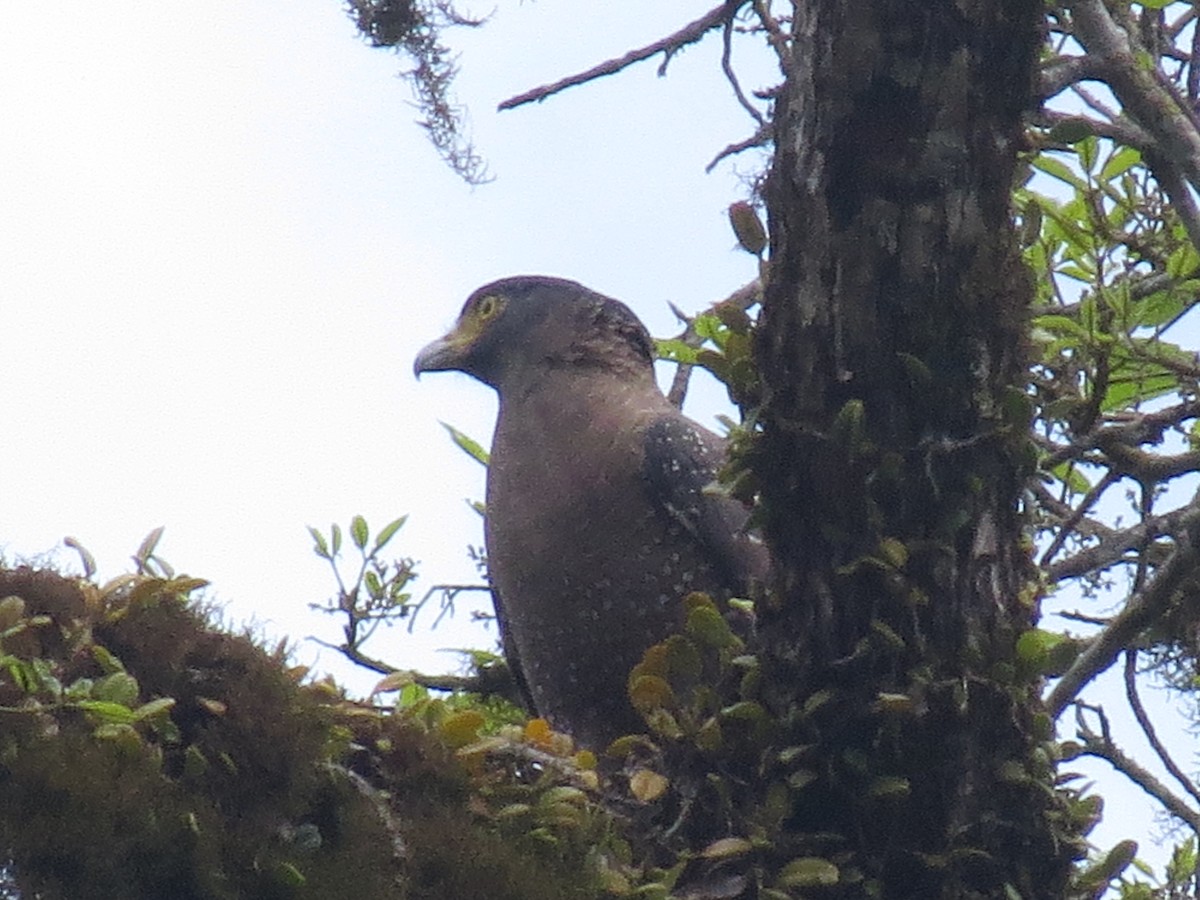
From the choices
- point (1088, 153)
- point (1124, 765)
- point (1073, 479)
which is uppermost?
point (1088, 153)

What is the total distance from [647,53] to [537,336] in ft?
5.20

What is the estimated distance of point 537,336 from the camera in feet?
17.4

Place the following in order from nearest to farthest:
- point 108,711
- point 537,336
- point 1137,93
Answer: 1. point 108,711
2. point 1137,93
3. point 537,336

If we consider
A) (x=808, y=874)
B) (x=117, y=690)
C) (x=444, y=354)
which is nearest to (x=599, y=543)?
(x=444, y=354)

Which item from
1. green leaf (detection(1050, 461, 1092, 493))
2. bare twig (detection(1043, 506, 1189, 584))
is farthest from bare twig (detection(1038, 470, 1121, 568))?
green leaf (detection(1050, 461, 1092, 493))

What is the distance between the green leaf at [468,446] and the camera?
5.27m

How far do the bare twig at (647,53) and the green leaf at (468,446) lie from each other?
1.57 metres

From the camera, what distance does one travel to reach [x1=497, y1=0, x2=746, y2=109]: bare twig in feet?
12.2

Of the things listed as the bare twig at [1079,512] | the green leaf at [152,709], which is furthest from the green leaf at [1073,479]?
the green leaf at [152,709]

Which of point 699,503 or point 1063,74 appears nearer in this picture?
point 1063,74

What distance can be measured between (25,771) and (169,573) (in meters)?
0.60

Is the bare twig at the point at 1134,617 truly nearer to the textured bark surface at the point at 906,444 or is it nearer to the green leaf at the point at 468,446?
the textured bark surface at the point at 906,444

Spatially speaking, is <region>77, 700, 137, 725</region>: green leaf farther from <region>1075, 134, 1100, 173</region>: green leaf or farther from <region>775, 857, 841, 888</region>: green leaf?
<region>1075, 134, 1100, 173</region>: green leaf

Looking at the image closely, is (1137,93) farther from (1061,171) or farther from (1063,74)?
(1061,171)
